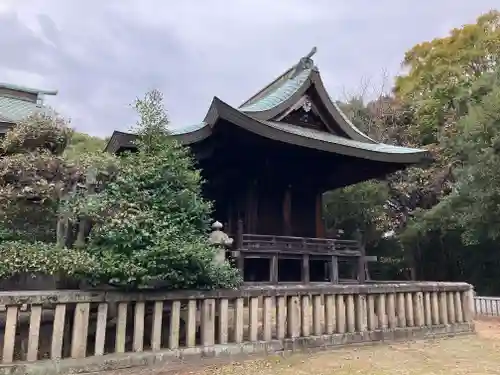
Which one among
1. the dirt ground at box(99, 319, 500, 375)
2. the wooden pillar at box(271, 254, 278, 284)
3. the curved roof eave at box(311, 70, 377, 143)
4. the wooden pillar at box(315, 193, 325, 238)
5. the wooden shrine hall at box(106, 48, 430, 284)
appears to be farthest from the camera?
the curved roof eave at box(311, 70, 377, 143)

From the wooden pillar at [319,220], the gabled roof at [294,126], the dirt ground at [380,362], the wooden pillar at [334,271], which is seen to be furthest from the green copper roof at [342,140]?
the dirt ground at [380,362]

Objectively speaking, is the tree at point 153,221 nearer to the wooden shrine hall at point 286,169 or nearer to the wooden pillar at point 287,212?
the wooden shrine hall at point 286,169

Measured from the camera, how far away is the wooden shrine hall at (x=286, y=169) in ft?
30.2

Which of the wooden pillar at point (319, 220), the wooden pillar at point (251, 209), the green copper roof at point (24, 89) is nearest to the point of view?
the wooden pillar at point (251, 209)

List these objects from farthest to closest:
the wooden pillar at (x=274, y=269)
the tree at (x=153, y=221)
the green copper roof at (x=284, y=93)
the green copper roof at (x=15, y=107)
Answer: the green copper roof at (x=284, y=93) < the green copper roof at (x=15, y=107) < the wooden pillar at (x=274, y=269) < the tree at (x=153, y=221)

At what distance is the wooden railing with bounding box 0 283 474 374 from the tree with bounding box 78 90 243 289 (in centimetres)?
33

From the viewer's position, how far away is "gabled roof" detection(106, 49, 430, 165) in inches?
326

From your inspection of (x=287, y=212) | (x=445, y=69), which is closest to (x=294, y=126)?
(x=287, y=212)

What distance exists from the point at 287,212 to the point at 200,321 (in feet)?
18.4

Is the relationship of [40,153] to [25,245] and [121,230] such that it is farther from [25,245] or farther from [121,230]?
[121,230]

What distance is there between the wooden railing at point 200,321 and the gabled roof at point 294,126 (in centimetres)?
339

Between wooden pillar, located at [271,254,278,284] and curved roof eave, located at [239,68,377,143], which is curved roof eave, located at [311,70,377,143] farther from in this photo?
wooden pillar, located at [271,254,278,284]

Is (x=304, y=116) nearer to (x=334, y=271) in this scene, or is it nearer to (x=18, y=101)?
(x=334, y=271)

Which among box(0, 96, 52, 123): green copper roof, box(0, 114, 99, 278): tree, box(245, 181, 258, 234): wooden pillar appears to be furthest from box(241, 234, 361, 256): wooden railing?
box(0, 96, 52, 123): green copper roof
